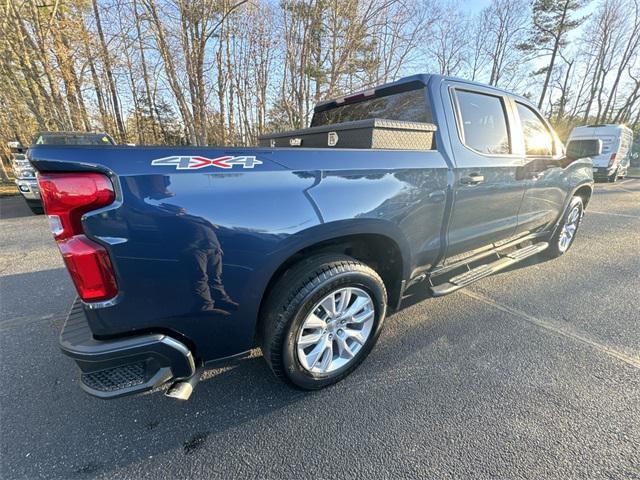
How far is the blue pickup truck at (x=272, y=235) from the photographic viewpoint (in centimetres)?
124

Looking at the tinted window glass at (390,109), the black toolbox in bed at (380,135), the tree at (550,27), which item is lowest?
the black toolbox in bed at (380,135)

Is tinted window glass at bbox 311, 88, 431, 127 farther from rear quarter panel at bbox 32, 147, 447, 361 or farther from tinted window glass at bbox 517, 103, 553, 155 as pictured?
tinted window glass at bbox 517, 103, 553, 155

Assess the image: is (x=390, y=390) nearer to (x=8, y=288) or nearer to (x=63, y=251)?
(x=63, y=251)

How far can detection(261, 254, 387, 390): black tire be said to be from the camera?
1723 millimetres

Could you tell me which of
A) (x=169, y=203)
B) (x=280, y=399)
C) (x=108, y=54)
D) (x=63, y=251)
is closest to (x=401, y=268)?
(x=280, y=399)

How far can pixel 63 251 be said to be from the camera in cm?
124

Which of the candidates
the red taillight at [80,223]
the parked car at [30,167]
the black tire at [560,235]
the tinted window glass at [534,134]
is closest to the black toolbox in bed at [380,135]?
the red taillight at [80,223]

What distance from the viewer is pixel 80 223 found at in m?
1.24

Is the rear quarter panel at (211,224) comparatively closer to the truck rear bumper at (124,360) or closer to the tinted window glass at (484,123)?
the truck rear bumper at (124,360)

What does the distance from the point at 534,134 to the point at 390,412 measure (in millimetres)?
3305

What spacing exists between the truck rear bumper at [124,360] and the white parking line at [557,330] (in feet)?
9.47

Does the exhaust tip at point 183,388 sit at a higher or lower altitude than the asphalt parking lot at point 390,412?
higher

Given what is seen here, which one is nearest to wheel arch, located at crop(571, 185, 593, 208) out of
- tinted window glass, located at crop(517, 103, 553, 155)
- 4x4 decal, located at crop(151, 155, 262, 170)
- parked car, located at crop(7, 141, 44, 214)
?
tinted window glass, located at crop(517, 103, 553, 155)

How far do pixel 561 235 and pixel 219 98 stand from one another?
51.5 feet
